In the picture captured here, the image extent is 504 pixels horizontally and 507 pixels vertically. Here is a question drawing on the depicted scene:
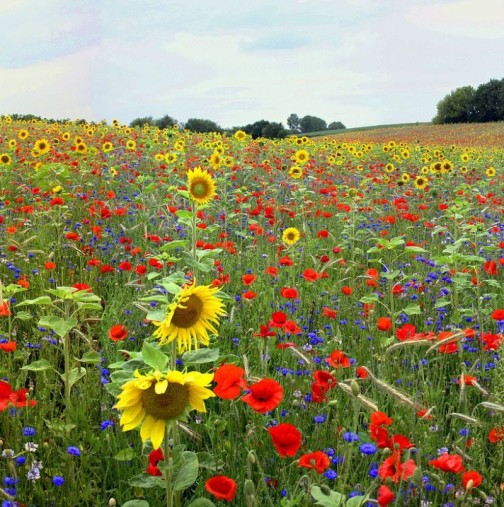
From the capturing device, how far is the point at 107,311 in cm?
374

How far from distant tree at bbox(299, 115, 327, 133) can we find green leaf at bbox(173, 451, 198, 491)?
239 feet

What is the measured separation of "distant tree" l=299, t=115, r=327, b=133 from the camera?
238 ft

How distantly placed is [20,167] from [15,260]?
5.20m

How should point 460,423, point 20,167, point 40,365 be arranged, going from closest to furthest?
point 40,365 < point 460,423 < point 20,167

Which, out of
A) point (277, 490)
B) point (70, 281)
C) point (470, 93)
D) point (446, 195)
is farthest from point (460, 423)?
point (470, 93)

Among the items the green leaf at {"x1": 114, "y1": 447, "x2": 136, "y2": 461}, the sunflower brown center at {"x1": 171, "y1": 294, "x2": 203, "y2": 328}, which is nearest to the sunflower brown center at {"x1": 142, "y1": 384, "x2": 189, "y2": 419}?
the sunflower brown center at {"x1": 171, "y1": 294, "x2": 203, "y2": 328}

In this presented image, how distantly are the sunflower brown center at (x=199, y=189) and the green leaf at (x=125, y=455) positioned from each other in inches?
59.0

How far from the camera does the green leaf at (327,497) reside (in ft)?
5.17

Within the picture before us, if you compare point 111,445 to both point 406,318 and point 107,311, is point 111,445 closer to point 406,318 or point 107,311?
point 107,311

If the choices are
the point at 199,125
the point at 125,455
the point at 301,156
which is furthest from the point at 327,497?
the point at 199,125

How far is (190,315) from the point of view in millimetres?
1771

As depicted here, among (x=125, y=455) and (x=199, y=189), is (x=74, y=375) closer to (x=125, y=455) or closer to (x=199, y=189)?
(x=125, y=455)

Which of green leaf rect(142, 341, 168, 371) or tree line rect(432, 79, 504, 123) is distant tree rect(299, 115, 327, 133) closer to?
tree line rect(432, 79, 504, 123)

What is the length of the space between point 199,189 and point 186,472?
182cm
